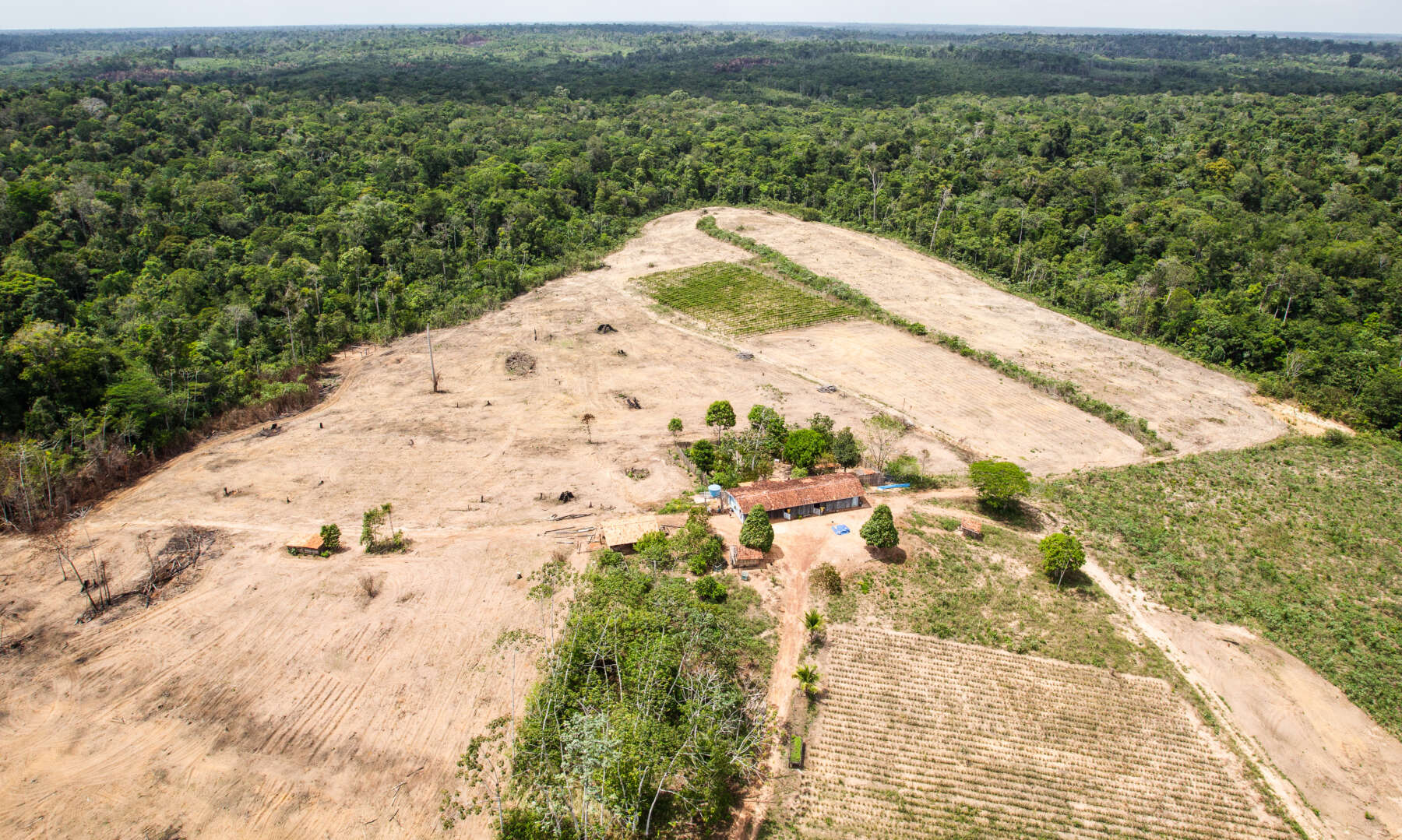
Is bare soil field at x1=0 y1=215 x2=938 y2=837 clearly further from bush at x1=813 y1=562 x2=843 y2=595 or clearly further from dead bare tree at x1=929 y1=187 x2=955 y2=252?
dead bare tree at x1=929 y1=187 x2=955 y2=252

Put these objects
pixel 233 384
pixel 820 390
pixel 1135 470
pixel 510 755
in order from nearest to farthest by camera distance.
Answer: pixel 510 755, pixel 1135 470, pixel 233 384, pixel 820 390

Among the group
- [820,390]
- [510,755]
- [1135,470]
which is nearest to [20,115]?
[820,390]

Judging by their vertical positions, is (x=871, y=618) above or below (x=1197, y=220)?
below

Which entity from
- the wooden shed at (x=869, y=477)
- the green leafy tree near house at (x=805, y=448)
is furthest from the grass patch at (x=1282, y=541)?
the green leafy tree near house at (x=805, y=448)

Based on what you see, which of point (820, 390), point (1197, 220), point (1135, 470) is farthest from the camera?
point (1197, 220)

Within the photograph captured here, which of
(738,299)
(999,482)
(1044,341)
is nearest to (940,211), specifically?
(1044,341)

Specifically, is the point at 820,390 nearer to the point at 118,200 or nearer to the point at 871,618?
the point at 871,618
